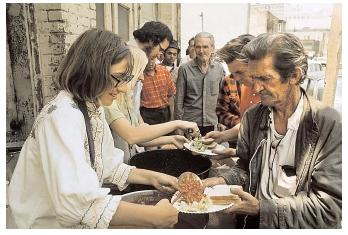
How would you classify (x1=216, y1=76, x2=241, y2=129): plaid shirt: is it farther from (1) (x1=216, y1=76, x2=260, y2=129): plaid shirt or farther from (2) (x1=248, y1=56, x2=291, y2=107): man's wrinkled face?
(2) (x1=248, y1=56, x2=291, y2=107): man's wrinkled face

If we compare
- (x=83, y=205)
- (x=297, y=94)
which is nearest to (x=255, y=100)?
(x=297, y=94)

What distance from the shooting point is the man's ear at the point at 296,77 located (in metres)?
1.18

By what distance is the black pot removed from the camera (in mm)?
1718

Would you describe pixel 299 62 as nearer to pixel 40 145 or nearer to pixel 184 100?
pixel 40 145

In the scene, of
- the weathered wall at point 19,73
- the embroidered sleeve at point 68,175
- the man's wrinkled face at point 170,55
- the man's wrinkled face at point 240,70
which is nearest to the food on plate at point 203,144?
the man's wrinkled face at point 240,70

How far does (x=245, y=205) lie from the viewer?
1.19 meters

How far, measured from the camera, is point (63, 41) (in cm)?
201

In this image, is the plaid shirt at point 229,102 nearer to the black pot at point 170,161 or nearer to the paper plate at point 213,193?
the black pot at point 170,161

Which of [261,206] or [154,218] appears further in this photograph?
[261,206]

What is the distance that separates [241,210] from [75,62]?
2.71 feet

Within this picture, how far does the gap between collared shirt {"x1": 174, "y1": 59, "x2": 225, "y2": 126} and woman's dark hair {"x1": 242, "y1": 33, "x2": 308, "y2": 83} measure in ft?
7.10

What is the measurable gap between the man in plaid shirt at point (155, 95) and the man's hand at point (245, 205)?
216cm

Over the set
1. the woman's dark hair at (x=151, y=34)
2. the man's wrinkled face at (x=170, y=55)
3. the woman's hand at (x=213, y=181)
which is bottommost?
the woman's hand at (x=213, y=181)

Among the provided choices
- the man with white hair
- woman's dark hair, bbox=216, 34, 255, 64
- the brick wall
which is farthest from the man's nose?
the man with white hair
